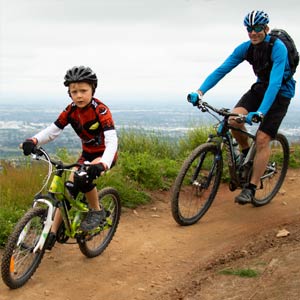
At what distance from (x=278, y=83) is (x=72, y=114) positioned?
2.49 meters

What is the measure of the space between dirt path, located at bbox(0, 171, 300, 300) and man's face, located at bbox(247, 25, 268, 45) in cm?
222

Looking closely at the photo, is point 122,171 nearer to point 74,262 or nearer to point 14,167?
point 14,167

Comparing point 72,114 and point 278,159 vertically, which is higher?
point 72,114

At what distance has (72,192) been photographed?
4453 mm

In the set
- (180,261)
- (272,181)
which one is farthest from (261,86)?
(180,261)

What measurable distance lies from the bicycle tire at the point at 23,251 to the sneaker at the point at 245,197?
108 inches

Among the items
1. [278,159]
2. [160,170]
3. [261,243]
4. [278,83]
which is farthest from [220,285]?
[278,159]

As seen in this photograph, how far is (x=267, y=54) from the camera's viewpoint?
572 centimetres

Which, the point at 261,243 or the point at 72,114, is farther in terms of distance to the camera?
the point at 261,243

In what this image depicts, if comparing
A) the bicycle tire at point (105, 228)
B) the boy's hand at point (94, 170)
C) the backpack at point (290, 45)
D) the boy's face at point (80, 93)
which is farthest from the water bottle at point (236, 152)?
the boy's hand at point (94, 170)

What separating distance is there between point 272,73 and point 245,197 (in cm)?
158

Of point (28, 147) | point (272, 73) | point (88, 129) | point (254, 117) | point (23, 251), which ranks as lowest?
point (23, 251)

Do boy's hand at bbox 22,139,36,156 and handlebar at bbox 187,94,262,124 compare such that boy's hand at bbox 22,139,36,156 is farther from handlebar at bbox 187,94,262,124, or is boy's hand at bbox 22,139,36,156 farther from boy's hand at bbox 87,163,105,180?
handlebar at bbox 187,94,262,124

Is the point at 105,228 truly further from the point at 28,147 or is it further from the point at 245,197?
the point at 245,197
